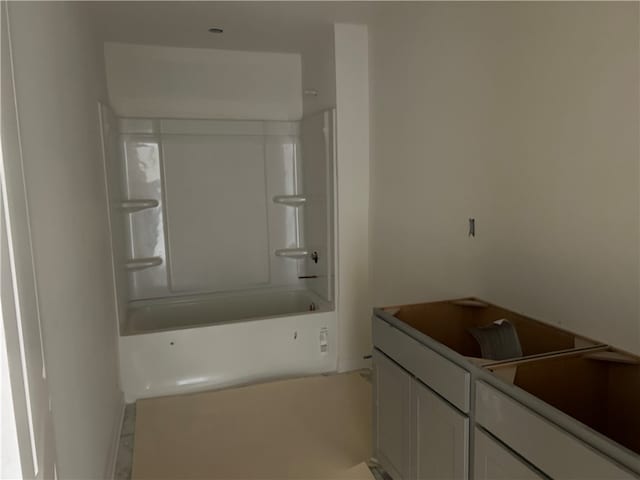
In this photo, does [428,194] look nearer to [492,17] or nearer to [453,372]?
[492,17]

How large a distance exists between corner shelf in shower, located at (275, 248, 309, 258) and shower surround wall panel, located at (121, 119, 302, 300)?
0.14ft

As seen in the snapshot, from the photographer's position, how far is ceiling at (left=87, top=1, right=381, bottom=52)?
9.11 feet

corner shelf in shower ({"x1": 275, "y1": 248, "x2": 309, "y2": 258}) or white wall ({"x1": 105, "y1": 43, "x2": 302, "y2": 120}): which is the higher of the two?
white wall ({"x1": 105, "y1": 43, "x2": 302, "y2": 120})

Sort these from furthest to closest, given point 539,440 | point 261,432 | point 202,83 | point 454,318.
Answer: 1. point 202,83
2. point 261,432
3. point 454,318
4. point 539,440

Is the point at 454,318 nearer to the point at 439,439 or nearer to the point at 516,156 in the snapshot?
the point at 439,439

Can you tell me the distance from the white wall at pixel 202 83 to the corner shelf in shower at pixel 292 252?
1.14m

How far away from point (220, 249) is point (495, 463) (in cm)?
301

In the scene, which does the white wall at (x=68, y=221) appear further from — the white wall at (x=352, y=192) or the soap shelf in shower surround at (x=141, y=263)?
the white wall at (x=352, y=192)

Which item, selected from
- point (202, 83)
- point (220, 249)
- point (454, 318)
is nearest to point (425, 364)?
point (454, 318)

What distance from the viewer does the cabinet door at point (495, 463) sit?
51.1 inches

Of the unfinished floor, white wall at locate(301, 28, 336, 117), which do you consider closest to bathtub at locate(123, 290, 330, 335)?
the unfinished floor

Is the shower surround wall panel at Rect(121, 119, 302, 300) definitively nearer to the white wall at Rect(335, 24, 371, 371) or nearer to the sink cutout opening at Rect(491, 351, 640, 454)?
the white wall at Rect(335, 24, 371, 371)

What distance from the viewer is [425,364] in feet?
5.71

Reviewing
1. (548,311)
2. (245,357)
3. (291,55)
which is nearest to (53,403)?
(548,311)
